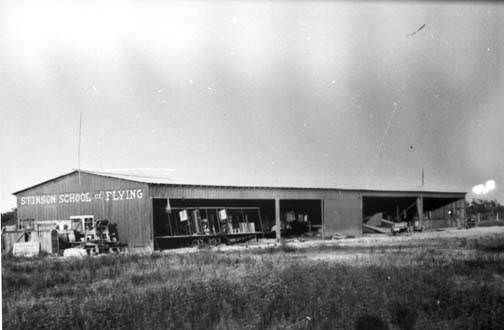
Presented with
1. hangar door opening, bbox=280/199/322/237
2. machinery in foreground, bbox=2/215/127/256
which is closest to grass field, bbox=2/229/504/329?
machinery in foreground, bbox=2/215/127/256

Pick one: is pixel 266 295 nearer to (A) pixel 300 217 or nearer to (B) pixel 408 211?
(A) pixel 300 217

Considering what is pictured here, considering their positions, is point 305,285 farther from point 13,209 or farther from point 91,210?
point 13,209

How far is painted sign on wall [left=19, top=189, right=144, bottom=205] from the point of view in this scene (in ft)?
83.6

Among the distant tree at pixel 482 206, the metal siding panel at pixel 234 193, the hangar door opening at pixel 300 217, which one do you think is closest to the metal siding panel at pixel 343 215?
the metal siding panel at pixel 234 193

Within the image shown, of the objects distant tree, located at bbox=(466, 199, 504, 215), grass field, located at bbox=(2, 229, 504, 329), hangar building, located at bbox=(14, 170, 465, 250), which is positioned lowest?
distant tree, located at bbox=(466, 199, 504, 215)

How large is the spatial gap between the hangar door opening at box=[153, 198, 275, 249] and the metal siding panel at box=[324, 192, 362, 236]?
175 inches

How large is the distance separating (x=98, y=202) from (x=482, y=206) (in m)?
46.9

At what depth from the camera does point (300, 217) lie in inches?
1465

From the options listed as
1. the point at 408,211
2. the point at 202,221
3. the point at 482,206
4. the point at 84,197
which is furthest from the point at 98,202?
the point at 482,206

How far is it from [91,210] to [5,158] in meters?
17.5

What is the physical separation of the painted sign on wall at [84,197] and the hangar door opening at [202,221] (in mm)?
1949

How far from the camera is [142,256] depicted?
64.7 ft

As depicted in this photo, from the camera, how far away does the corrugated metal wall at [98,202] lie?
2514 centimetres

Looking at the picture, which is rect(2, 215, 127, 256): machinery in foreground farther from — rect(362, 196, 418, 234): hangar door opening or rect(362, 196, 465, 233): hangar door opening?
rect(362, 196, 418, 234): hangar door opening
